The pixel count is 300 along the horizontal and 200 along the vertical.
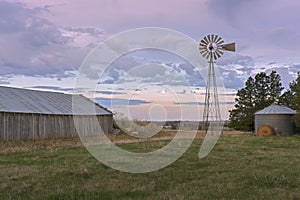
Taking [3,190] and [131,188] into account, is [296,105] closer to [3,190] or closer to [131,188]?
[131,188]

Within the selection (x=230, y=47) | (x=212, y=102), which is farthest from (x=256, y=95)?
(x=212, y=102)

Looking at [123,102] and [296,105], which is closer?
[123,102]

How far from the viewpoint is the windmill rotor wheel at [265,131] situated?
3803 centimetres

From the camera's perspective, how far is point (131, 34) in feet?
41.9

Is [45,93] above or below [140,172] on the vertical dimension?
above

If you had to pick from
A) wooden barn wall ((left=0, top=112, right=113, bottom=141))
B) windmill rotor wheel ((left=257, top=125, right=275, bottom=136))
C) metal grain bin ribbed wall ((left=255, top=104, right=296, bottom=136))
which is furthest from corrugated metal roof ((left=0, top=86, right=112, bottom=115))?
metal grain bin ribbed wall ((left=255, top=104, right=296, bottom=136))

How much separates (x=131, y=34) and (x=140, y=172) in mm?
5062

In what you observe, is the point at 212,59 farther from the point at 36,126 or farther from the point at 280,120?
the point at 36,126

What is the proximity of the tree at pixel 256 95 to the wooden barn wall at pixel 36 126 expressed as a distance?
23.2m

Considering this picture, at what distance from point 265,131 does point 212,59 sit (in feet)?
34.2

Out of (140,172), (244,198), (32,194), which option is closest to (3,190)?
(32,194)

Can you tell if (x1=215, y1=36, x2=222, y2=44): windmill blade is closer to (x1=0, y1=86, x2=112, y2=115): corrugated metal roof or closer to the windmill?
the windmill

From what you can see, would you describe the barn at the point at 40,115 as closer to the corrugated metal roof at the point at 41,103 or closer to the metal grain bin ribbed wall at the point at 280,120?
the corrugated metal roof at the point at 41,103

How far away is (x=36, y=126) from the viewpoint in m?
28.8
